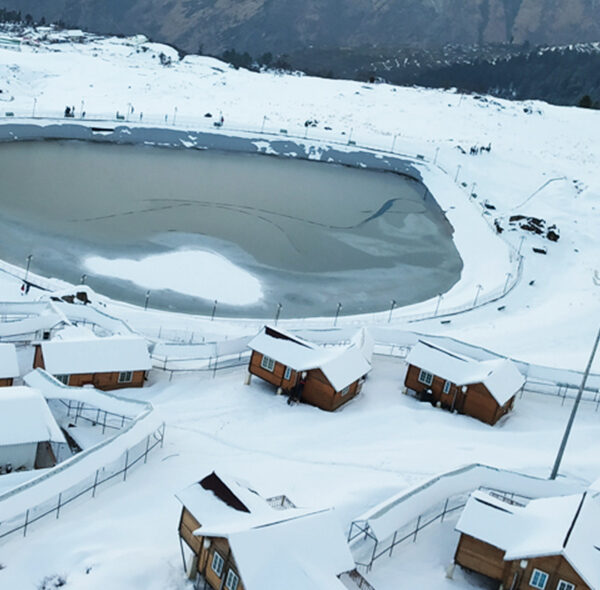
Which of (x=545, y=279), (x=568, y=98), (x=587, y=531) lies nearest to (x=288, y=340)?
(x=587, y=531)

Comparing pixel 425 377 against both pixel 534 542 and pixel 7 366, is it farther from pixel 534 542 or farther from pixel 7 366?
pixel 7 366

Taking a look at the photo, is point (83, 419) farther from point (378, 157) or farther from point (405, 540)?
point (378, 157)

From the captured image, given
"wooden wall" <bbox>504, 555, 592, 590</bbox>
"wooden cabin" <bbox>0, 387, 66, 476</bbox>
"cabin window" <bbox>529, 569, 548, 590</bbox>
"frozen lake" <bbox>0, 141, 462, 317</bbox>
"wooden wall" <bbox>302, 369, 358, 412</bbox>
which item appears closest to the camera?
"wooden wall" <bbox>504, 555, 592, 590</bbox>

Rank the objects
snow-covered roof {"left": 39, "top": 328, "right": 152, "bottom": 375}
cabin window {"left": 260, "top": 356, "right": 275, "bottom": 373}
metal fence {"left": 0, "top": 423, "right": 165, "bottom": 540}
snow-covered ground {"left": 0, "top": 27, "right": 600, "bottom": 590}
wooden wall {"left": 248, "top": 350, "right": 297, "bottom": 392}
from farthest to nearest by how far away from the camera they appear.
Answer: cabin window {"left": 260, "top": 356, "right": 275, "bottom": 373} < wooden wall {"left": 248, "top": 350, "right": 297, "bottom": 392} < snow-covered roof {"left": 39, "top": 328, "right": 152, "bottom": 375} < metal fence {"left": 0, "top": 423, "right": 165, "bottom": 540} < snow-covered ground {"left": 0, "top": 27, "right": 600, "bottom": 590}

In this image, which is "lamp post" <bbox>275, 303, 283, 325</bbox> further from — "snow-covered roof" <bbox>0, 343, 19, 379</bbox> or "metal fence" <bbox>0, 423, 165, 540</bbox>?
"metal fence" <bbox>0, 423, 165, 540</bbox>

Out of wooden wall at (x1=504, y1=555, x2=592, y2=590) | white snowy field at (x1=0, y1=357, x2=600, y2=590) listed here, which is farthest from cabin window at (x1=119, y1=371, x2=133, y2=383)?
wooden wall at (x1=504, y1=555, x2=592, y2=590)
